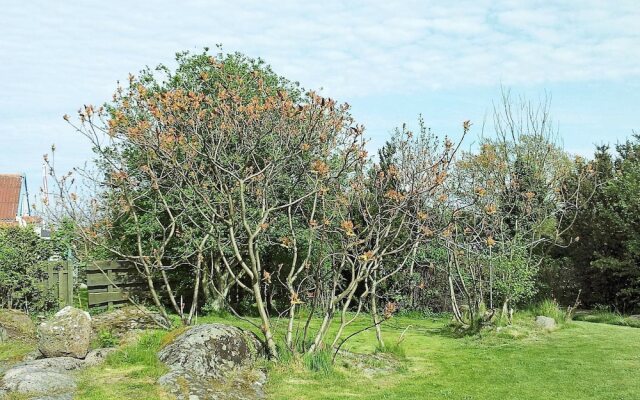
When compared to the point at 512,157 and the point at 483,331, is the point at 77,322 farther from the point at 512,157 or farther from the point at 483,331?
the point at 512,157

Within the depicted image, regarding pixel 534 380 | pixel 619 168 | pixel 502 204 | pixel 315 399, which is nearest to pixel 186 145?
pixel 315 399

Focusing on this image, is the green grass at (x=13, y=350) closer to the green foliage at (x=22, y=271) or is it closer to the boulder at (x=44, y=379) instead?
the boulder at (x=44, y=379)

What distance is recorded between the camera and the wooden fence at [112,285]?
14336 millimetres

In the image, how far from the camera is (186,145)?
915 cm

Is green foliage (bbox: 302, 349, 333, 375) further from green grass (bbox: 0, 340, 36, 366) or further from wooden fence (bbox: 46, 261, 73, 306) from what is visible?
wooden fence (bbox: 46, 261, 73, 306)

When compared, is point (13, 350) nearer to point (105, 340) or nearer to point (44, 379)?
point (105, 340)

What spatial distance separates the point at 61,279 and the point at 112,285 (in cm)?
205

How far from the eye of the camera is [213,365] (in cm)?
773

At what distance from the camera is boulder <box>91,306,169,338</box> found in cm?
1064

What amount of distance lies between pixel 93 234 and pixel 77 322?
200cm

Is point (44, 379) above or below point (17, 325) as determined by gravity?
below

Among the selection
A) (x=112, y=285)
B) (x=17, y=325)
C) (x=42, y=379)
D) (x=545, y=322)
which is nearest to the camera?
(x=42, y=379)

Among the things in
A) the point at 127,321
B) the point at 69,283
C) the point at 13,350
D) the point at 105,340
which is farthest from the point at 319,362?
the point at 69,283

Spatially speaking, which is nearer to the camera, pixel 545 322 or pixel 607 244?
pixel 545 322
